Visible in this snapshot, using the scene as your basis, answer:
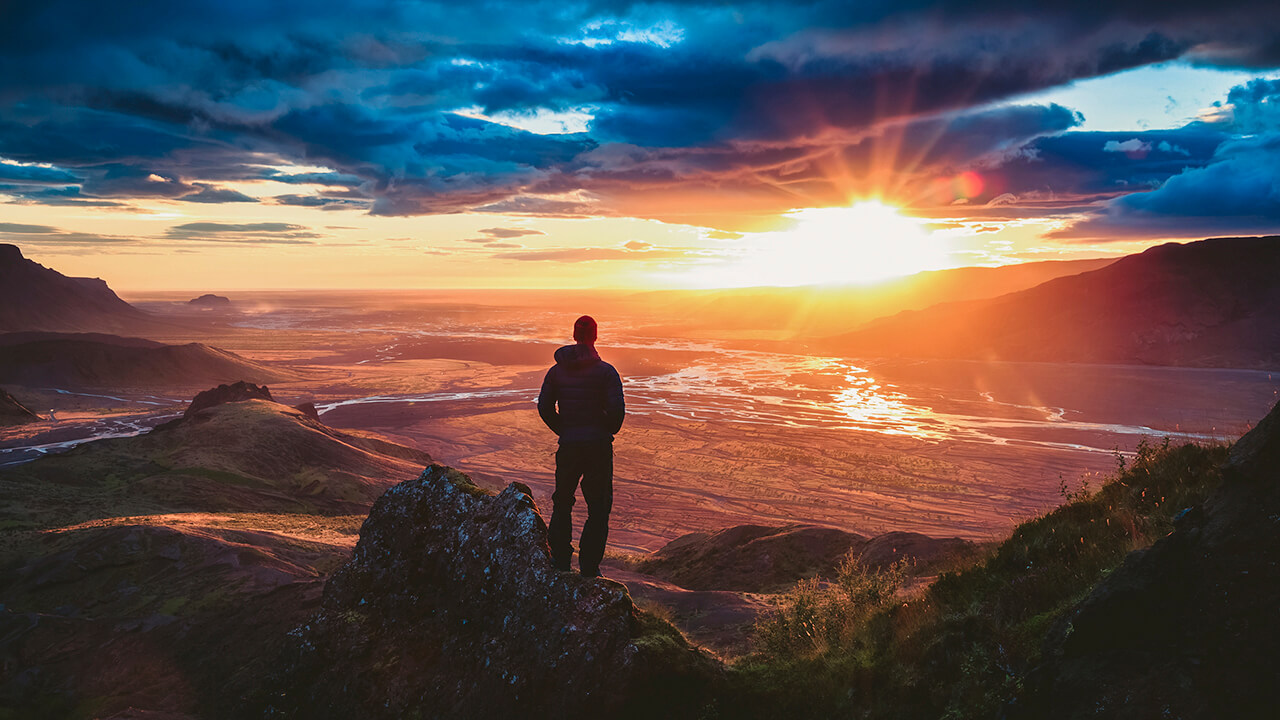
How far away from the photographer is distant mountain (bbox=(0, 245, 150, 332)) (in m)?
127

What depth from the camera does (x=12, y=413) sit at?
56.0 metres

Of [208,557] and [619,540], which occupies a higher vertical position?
[208,557]

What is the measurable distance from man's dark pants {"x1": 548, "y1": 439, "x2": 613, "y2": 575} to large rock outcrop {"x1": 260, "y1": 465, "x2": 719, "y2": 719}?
0.63ft

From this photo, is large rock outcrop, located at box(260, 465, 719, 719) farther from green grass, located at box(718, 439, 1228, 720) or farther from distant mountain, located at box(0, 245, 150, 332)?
distant mountain, located at box(0, 245, 150, 332)

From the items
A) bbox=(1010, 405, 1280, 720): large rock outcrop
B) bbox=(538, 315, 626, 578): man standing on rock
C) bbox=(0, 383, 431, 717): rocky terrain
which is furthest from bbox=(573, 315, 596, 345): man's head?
bbox=(0, 383, 431, 717): rocky terrain

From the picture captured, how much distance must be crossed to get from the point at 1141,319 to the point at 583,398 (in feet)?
376

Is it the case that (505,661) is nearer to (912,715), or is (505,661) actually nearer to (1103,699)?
(912,715)

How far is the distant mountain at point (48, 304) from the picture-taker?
126688 millimetres

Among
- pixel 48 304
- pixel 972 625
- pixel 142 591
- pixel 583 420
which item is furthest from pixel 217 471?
pixel 48 304

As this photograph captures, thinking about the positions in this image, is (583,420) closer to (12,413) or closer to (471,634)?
(471,634)

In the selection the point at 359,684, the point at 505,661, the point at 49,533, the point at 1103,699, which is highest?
the point at 1103,699

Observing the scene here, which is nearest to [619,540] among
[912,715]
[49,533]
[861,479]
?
[861,479]

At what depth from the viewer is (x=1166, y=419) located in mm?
55031

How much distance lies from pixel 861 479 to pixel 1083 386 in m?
46.7
